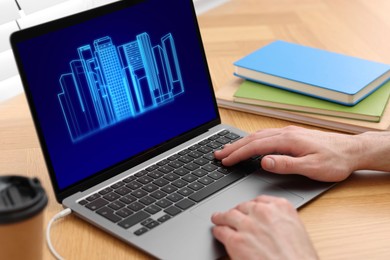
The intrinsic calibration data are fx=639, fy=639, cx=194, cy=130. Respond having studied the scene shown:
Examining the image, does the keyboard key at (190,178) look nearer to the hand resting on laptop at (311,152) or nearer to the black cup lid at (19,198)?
the hand resting on laptop at (311,152)

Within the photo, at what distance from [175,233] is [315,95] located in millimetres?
512

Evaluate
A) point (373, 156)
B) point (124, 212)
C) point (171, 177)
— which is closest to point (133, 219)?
point (124, 212)

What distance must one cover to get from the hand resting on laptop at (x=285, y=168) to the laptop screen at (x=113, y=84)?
139 millimetres

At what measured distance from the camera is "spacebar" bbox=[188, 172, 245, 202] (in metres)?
1.01

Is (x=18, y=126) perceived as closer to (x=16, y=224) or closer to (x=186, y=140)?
(x=186, y=140)

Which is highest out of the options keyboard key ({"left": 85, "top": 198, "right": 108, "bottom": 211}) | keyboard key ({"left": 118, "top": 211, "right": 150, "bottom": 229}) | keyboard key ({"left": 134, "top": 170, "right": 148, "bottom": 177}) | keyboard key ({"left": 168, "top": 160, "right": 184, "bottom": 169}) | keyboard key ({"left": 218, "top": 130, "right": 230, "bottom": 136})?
keyboard key ({"left": 134, "top": 170, "right": 148, "bottom": 177})

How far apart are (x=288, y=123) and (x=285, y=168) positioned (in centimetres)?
25

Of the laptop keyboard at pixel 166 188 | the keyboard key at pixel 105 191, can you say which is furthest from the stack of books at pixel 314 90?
the keyboard key at pixel 105 191

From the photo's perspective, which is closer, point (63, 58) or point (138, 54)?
point (63, 58)

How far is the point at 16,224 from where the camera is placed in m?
0.72

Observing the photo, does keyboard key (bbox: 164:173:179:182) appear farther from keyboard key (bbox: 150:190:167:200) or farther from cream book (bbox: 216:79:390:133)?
cream book (bbox: 216:79:390:133)

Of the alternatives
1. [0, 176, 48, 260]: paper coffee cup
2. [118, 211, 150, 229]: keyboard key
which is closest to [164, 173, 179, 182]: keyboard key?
[118, 211, 150, 229]: keyboard key

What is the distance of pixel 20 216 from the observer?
72 centimetres

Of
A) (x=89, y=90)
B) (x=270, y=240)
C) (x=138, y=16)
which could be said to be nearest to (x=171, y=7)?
(x=138, y=16)
